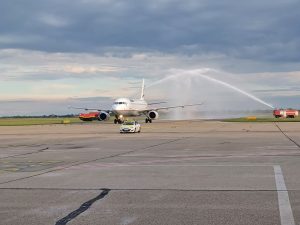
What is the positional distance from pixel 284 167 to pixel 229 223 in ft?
34.2

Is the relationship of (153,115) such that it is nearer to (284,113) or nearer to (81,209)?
(284,113)

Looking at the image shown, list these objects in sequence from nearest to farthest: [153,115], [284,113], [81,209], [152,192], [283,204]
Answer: [81,209] < [283,204] < [152,192] < [153,115] < [284,113]

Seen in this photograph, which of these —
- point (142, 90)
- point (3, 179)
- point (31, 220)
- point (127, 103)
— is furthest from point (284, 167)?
point (142, 90)

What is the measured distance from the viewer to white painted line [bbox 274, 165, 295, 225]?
29.9ft

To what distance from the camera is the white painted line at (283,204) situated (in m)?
9.11

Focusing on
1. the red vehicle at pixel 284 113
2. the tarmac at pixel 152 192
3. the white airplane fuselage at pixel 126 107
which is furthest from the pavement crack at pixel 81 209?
the red vehicle at pixel 284 113

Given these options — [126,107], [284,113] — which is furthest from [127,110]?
[284,113]

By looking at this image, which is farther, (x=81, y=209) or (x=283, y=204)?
(x=283, y=204)

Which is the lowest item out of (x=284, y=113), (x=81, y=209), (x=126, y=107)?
(x=81, y=209)

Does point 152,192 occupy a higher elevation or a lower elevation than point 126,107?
lower

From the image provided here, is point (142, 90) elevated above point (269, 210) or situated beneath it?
elevated above

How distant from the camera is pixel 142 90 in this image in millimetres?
110375

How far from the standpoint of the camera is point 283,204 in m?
10.7

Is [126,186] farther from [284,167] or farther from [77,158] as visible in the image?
[77,158]
